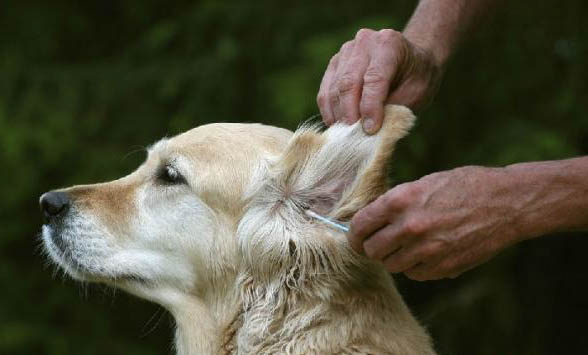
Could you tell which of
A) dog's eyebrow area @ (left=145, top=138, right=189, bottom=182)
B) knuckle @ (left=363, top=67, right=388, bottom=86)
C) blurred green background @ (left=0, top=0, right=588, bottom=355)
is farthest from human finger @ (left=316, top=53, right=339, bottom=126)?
blurred green background @ (left=0, top=0, right=588, bottom=355)

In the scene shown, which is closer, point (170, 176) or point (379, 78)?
point (379, 78)

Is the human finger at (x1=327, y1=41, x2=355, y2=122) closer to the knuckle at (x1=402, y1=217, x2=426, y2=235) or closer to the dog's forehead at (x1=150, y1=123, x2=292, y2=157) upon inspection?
the dog's forehead at (x1=150, y1=123, x2=292, y2=157)

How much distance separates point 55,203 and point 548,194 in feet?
7.17

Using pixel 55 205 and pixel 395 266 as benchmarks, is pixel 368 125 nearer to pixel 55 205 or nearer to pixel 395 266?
pixel 395 266

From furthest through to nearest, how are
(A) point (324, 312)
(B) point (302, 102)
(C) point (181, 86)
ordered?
(C) point (181, 86), (B) point (302, 102), (A) point (324, 312)

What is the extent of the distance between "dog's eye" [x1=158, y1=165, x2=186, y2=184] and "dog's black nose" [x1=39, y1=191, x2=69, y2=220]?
44 centimetres

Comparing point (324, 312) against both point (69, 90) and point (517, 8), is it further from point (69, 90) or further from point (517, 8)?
point (69, 90)

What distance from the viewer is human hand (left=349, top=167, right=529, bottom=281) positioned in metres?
2.86

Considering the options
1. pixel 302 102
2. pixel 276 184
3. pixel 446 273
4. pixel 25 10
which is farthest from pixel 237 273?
pixel 25 10

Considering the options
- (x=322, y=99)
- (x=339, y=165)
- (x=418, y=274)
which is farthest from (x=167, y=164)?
(x=418, y=274)

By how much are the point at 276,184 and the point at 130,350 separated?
4.12 m

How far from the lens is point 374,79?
138 inches

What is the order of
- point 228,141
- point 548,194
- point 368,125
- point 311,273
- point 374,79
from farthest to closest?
point 228,141 < point 374,79 < point 311,273 < point 368,125 < point 548,194

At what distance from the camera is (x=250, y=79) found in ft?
22.9
